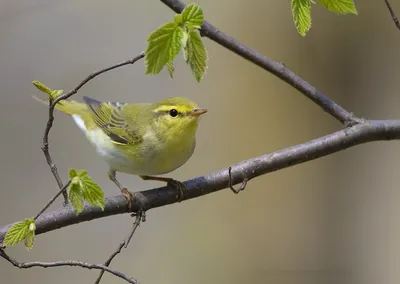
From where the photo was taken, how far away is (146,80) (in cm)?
404

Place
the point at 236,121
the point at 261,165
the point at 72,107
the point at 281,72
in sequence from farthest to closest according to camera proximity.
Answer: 1. the point at 236,121
2. the point at 72,107
3. the point at 281,72
4. the point at 261,165

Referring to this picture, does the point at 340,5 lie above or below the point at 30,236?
above

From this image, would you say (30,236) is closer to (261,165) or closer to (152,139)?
(261,165)

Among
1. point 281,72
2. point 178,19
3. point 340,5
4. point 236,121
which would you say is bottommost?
point 178,19

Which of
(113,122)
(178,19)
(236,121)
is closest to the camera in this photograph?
(178,19)

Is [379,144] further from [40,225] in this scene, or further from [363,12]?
[40,225]

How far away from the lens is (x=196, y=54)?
3.67 feet

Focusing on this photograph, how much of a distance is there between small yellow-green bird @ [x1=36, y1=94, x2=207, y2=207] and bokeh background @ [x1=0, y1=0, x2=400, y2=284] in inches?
69.0

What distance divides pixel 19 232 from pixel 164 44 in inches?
19.8

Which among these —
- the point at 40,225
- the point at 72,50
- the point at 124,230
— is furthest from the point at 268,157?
the point at 72,50

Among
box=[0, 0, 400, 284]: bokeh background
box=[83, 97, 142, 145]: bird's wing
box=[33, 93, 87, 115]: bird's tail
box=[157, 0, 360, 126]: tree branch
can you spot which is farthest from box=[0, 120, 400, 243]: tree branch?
box=[0, 0, 400, 284]: bokeh background

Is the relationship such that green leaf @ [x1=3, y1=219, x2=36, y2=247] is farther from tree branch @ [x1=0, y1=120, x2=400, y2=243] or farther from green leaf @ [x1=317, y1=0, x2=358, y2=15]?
green leaf @ [x1=317, y1=0, x2=358, y2=15]

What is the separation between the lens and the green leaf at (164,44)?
3.57ft

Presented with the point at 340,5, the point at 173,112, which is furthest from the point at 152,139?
the point at 340,5
